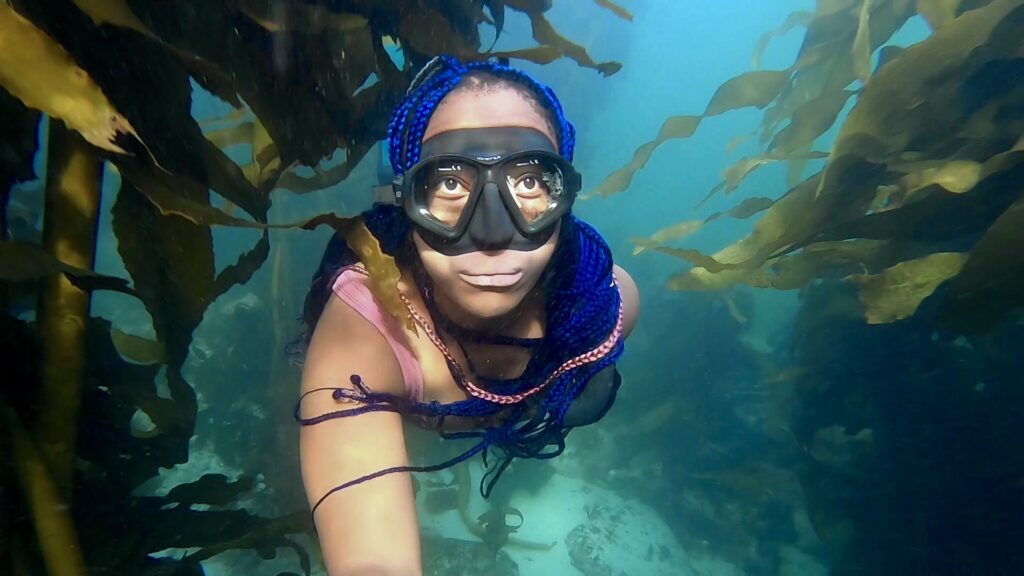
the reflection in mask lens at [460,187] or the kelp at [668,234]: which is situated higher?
the reflection in mask lens at [460,187]

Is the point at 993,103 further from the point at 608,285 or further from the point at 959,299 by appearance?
the point at 608,285

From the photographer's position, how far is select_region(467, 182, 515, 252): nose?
171 centimetres

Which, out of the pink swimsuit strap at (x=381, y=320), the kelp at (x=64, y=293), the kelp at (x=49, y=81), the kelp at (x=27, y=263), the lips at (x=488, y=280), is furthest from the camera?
the pink swimsuit strap at (x=381, y=320)

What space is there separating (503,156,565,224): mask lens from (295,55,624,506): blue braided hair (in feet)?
0.36

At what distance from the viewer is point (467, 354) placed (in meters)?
2.11

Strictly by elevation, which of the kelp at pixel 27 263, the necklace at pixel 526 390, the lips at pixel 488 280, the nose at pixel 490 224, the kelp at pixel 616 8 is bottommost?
the necklace at pixel 526 390

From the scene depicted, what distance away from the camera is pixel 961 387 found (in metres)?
4.66

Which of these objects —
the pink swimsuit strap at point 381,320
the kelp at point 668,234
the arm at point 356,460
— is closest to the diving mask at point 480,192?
the pink swimsuit strap at point 381,320

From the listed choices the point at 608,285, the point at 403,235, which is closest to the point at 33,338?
the point at 403,235

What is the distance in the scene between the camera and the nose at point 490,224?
1.71 metres

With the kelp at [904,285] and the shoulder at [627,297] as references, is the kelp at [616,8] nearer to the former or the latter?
the shoulder at [627,297]

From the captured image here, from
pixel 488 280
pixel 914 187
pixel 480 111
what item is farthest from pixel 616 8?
pixel 914 187

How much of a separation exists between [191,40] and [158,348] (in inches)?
34.4

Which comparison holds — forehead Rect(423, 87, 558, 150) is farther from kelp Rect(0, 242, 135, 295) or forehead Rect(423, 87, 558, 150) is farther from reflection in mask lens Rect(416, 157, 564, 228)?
kelp Rect(0, 242, 135, 295)
